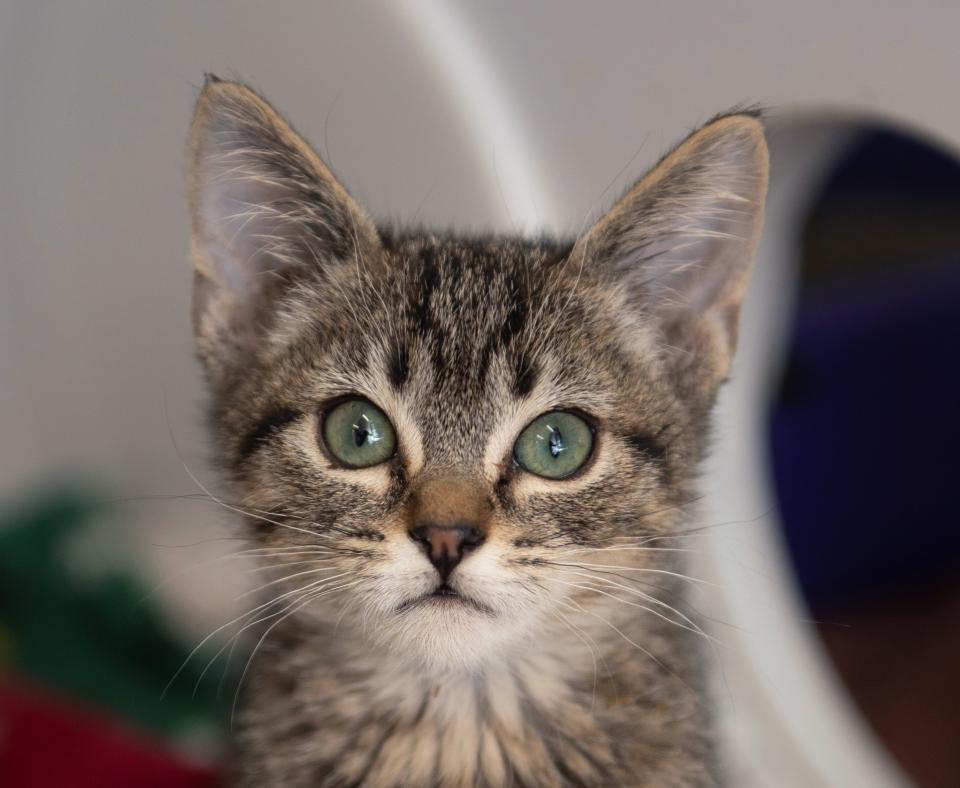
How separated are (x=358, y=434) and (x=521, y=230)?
0.44 m

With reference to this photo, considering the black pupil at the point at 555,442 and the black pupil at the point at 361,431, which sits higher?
the black pupil at the point at 555,442

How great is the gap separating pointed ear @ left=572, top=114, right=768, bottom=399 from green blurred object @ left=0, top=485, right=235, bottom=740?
118cm

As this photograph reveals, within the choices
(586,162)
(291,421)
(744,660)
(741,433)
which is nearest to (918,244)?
(741,433)

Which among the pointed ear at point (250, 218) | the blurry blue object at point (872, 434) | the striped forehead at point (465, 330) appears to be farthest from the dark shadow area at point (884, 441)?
the pointed ear at point (250, 218)

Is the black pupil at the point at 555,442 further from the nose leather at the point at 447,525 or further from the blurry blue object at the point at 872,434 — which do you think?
the blurry blue object at the point at 872,434

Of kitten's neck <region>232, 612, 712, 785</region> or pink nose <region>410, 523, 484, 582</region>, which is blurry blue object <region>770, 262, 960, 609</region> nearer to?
kitten's neck <region>232, 612, 712, 785</region>

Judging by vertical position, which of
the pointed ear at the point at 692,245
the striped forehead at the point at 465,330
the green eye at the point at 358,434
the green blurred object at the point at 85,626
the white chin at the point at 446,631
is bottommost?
the green blurred object at the point at 85,626

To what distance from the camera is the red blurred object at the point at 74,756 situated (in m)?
1.72

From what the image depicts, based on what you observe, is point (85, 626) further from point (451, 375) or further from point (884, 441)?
point (884, 441)

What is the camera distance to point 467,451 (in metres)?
0.99

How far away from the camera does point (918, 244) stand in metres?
2.16

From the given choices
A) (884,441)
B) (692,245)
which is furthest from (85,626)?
(884,441)

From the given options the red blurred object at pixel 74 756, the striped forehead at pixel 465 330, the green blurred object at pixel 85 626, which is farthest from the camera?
the green blurred object at pixel 85 626

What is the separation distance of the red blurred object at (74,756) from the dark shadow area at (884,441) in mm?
1133
